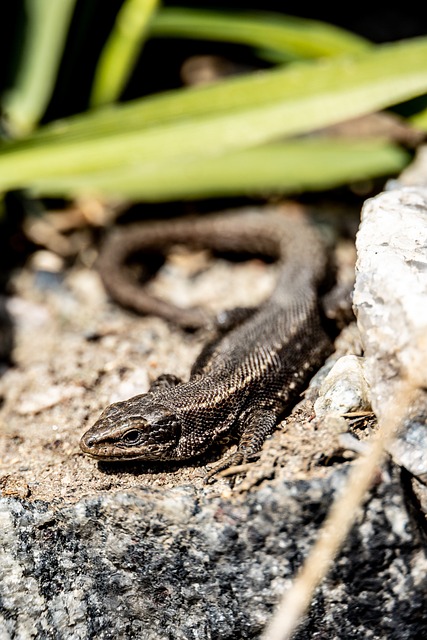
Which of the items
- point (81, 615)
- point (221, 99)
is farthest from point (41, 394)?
point (221, 99)

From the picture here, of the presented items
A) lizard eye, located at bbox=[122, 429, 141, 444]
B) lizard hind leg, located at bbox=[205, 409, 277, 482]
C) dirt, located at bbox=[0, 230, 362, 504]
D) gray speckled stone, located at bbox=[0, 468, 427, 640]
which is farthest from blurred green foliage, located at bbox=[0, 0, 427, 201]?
gray speckled stone, located at bbox=[0, 468, 427, 640]

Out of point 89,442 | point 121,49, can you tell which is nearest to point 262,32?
point 121,49

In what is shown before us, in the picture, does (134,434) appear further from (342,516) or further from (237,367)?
(342,516)

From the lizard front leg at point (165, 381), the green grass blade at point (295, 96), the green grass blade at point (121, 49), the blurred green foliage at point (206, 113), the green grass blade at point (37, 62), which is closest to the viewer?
the lizard front leg at point (165, 381)


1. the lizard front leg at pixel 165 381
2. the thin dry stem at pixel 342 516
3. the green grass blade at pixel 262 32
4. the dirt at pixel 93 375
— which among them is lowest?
the dirt at pixel 93 375

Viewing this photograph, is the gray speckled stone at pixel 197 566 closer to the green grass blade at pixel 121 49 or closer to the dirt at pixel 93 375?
Answer: the dirt at pixel 93 375

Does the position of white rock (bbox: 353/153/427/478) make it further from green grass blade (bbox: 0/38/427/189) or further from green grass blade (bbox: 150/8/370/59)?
green grass blade (bbox: 150/8/370/59)

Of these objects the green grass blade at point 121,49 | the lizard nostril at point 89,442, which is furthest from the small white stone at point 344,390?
the green grass blade at point 121,49
